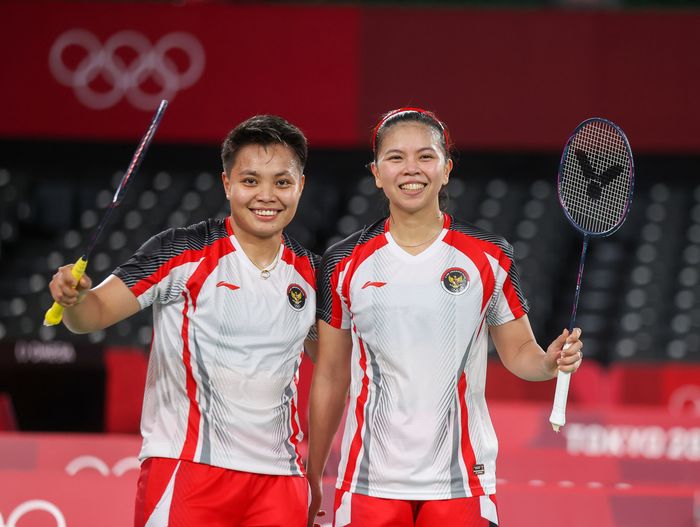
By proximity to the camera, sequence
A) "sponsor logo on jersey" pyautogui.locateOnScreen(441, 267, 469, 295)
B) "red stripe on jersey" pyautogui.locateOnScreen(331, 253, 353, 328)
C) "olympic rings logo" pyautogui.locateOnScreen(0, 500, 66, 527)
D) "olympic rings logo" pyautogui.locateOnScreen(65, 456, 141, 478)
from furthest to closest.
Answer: "olympic rings logo" pyautogui.locateOnScreen(65, 456, 141, 478) → "olympic rings logo" pyautogui.locateOnScreen(0, 500, 66, 527) → "red stripe on jersey" pyautogui.locateOnScreen(331, 253, 353, 328) → "sponsor logo on jersey" pyautogui.locateOnScreen(441, 267, 469, 295)

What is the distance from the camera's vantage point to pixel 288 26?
10.2 metres

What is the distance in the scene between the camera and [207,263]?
3.16 m

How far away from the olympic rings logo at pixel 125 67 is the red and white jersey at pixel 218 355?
7.14m

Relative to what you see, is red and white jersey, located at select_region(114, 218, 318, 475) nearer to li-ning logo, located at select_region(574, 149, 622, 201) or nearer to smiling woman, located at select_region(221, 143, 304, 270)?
smiling woman, located at select_region(221, 143, 304, 270)

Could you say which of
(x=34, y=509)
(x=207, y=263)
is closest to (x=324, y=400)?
(x=207, y=263)

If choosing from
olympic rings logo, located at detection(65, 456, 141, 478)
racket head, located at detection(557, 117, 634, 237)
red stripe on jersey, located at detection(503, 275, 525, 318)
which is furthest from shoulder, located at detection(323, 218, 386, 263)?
olympic rings logo, located at detection(65, 456, 141, 478)

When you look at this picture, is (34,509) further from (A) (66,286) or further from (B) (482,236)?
(B) (482,236)

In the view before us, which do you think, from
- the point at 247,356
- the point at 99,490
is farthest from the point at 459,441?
the point at 99,490

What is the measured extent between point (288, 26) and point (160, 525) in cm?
774

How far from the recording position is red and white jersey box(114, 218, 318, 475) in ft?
10.0

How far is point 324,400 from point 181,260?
1.96 ft

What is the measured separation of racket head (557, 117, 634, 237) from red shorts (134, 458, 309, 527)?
1.19 m

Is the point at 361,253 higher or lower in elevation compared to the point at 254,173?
lower

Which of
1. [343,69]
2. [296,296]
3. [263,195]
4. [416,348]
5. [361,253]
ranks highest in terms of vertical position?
[343,69]
